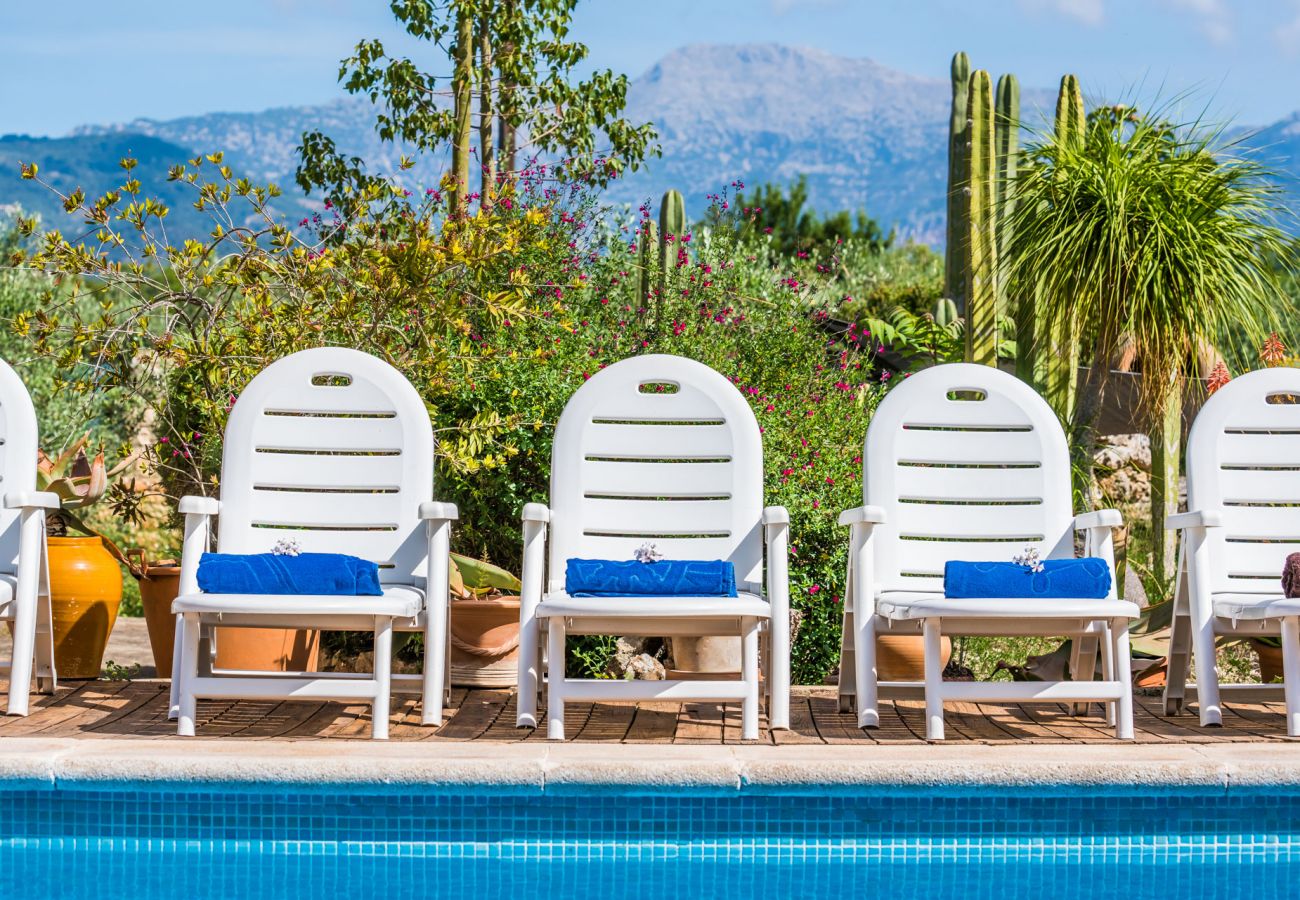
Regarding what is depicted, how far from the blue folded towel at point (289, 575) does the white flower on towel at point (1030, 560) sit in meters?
2.10

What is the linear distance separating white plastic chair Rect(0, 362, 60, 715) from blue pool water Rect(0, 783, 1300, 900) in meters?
0.97

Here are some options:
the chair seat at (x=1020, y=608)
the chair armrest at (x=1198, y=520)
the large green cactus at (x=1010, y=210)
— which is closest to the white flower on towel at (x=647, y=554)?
the chair seat at (x=1020, y=608)

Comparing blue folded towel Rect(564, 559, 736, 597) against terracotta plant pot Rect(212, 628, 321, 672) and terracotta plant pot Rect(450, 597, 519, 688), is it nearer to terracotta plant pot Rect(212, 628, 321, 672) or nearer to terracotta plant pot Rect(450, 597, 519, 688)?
terracotta plant pot Rect(450, 597, 519, 688)

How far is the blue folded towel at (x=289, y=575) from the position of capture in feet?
13.5

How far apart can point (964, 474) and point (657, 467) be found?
1.12 metres

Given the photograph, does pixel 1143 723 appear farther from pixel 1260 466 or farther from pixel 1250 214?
pixel 1250 214

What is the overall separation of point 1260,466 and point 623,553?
7.70 ft

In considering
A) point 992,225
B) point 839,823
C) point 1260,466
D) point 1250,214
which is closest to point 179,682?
point 839,823

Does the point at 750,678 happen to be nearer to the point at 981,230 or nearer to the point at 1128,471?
the point at 981,230

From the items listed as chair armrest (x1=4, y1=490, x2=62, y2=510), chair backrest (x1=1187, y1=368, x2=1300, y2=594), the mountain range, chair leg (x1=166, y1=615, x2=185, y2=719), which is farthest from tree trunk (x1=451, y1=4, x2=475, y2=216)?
the mountain range

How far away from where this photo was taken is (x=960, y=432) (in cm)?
486

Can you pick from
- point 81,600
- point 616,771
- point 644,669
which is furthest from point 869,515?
Result: point 81,600

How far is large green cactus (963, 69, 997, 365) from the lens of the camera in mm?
6672

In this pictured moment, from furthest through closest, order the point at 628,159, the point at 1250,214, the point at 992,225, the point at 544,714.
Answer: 1. the point at 628,159
2. the point at 992,225
3. the point at 1250,214
4. the point at 544,714
